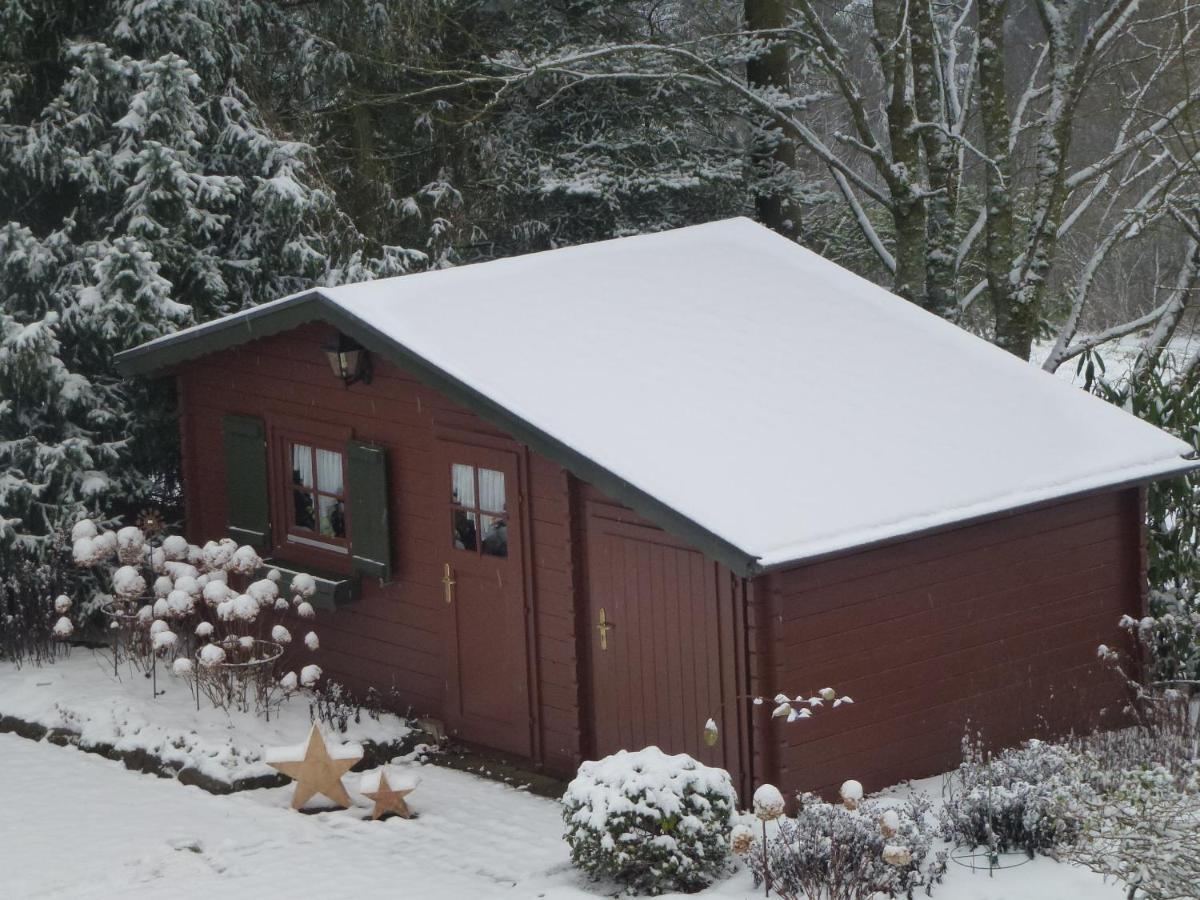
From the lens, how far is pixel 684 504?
8.02m

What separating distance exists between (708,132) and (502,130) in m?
2.18

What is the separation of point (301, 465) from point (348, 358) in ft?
4.19

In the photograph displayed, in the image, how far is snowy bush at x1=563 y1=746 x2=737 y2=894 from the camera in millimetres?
7184

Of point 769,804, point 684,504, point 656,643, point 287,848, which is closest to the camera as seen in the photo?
point 769,804

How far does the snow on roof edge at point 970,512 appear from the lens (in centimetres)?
782

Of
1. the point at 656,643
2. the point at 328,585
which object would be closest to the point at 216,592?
the point at 328,585

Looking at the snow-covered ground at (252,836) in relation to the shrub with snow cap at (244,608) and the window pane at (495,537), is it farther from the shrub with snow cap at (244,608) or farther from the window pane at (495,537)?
the window pane at (495,537)

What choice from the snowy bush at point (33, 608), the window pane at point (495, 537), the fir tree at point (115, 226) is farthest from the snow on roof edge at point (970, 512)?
the snowy bush at point (33, 608)

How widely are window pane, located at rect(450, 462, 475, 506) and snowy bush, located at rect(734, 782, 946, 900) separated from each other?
11.0ft

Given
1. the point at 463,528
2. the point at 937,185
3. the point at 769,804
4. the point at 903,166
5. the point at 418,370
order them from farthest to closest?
the point at 937,185 < the point at 903,166 < the point at 463,528 < the point at 418,370 < the point at 769,804

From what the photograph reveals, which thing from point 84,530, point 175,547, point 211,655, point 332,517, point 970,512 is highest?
point 970,512

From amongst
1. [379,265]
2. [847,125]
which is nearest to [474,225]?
[379,265]

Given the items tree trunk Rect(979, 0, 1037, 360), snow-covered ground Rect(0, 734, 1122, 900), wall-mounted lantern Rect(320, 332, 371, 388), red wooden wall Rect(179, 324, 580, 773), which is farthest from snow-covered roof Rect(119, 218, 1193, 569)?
Result: tree trunk Rect(979, 0, 1037, 360)

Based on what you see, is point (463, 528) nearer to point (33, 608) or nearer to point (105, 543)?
point (105, 543)
